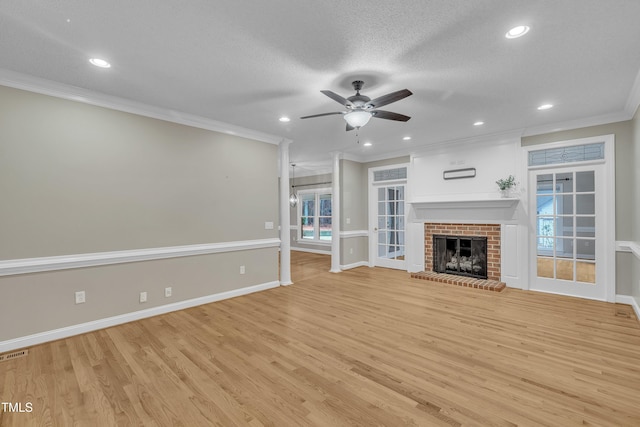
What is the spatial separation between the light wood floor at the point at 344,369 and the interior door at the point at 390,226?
2.72 meters

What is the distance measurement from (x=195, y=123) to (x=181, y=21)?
7.22 ft

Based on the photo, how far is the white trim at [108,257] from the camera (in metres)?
2.85

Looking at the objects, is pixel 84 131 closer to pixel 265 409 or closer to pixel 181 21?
pixel 181 21

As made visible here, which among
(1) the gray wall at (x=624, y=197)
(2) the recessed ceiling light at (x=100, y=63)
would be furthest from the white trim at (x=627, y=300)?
(2) the recessed ceiling light at (x=100, y=63)

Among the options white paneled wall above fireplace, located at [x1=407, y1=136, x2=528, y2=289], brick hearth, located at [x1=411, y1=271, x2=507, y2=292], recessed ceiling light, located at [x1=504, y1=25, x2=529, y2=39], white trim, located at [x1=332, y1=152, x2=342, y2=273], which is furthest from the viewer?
white trim, located at [x1=332, y1=152, x2=342, y2=273]

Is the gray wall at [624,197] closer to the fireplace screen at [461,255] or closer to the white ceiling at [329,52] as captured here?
the white ceiling at [329,52]

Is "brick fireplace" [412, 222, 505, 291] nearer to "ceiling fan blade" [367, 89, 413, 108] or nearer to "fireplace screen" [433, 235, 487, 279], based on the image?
"fireplace screen" [433, 235, 487, 279]

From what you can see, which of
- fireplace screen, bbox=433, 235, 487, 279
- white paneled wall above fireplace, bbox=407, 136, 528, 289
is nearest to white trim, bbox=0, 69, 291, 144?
white paneled wall above fireplace, bbox=407, 136, 528, 289

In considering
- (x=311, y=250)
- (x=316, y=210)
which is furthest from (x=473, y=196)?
(x=311, y=250)

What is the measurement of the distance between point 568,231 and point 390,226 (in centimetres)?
321

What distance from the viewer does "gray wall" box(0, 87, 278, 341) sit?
2873 mm

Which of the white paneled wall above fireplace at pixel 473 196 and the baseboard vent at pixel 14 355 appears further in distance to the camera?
the white paneled wall above fireplace at pixel 473 196

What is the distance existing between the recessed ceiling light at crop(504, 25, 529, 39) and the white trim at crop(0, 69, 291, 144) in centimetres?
359

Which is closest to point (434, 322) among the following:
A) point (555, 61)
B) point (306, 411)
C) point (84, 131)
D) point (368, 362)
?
point (368, 362)
